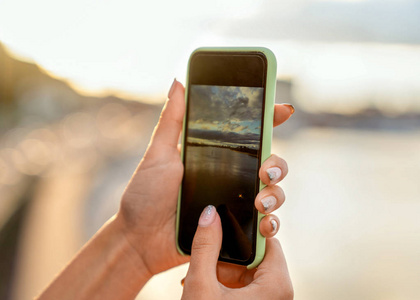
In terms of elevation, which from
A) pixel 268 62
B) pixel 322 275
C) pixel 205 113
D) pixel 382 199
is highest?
pixel 268 62

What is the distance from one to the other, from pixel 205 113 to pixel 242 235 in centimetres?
57

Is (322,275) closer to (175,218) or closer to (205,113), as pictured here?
(175,218)

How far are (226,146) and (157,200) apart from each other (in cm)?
49

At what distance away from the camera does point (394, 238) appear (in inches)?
195

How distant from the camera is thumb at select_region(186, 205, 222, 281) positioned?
1410mm

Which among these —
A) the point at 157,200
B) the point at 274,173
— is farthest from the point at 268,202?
the point at 157,200

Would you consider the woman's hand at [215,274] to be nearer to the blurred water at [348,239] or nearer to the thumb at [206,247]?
the thumb at [206,247]

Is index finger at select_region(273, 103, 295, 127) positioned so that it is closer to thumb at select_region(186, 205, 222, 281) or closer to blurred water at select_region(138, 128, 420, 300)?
thumb at select_region(186, 205, 222, 281)

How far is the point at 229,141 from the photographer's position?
5.60 ft

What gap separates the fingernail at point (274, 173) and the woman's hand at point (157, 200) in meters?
0.47

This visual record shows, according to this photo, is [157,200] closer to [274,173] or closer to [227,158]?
[227,158]

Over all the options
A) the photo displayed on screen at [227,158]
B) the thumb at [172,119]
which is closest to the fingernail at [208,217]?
the photo displayed on screen at [227,158]

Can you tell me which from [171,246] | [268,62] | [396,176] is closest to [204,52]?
[268,62]

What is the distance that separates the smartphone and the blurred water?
1716 millimetres
